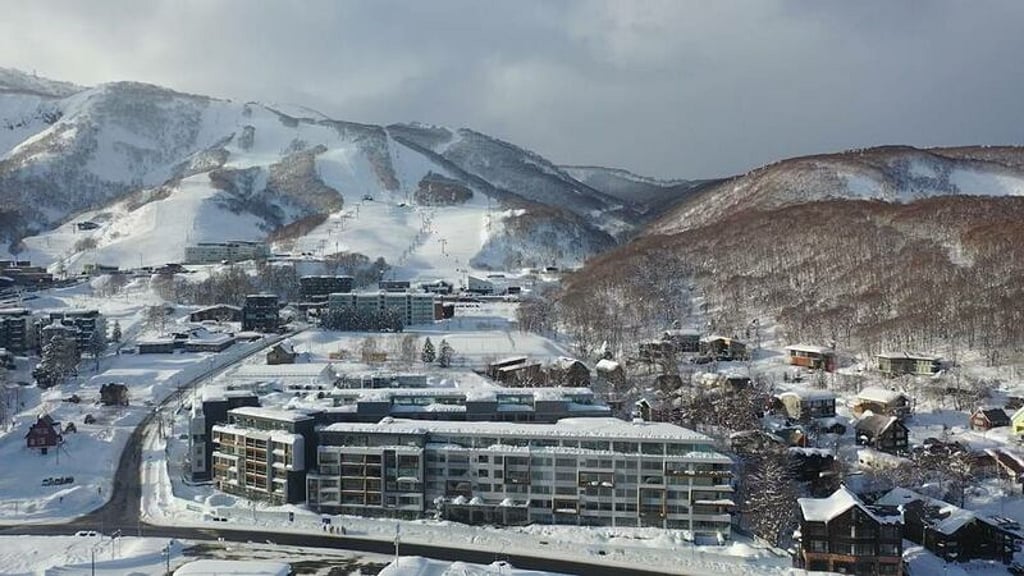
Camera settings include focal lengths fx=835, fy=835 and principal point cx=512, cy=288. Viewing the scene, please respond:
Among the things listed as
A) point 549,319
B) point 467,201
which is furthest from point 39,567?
point 467,201

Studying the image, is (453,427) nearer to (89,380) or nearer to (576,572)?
(576,572)

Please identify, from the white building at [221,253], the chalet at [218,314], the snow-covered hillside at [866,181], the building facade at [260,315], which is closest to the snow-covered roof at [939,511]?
the building facade at [260,315]

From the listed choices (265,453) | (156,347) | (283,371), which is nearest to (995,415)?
(265,453)

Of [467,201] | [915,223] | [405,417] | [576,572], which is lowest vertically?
[576,572]

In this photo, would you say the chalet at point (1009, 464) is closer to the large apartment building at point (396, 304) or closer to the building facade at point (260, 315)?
the large apartment building at point (396, 304)

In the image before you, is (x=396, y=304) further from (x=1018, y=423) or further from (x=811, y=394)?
(x=1018, y=423)

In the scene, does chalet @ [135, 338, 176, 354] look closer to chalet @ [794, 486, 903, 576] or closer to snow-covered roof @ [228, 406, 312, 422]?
snow-covered roof @ [228, 406, 312, 422]
